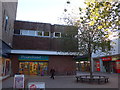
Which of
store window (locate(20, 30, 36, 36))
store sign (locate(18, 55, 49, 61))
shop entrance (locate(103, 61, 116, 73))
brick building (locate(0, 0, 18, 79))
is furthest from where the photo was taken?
shop entrance (locate(103, 61, 116, 73))

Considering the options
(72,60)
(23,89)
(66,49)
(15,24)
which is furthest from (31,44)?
(23,89)

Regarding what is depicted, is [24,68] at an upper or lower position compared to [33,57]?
lower

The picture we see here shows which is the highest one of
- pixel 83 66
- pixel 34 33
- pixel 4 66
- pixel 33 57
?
pixel 34 33

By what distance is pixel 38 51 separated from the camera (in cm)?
2403

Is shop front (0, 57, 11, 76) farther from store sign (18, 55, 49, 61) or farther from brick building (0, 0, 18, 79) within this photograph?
store sign (18, 55, 49, 61)

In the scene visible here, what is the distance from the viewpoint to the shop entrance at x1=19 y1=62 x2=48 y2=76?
A: 24.4 m

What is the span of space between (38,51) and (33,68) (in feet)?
9.09

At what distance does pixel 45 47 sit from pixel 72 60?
4.66 metres

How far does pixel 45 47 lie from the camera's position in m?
24.8

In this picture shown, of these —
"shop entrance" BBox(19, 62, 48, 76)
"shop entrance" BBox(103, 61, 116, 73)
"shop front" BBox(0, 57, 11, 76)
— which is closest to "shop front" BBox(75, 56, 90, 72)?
"shop entrance" BBox(103, 61, 116, 73)

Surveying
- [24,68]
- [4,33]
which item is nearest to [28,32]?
[24,68]

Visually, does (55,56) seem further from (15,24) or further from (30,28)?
(15,24)

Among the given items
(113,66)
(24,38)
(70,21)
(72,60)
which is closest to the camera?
(70,21)

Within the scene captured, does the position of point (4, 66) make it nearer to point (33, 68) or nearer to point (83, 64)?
point (33, 68)
